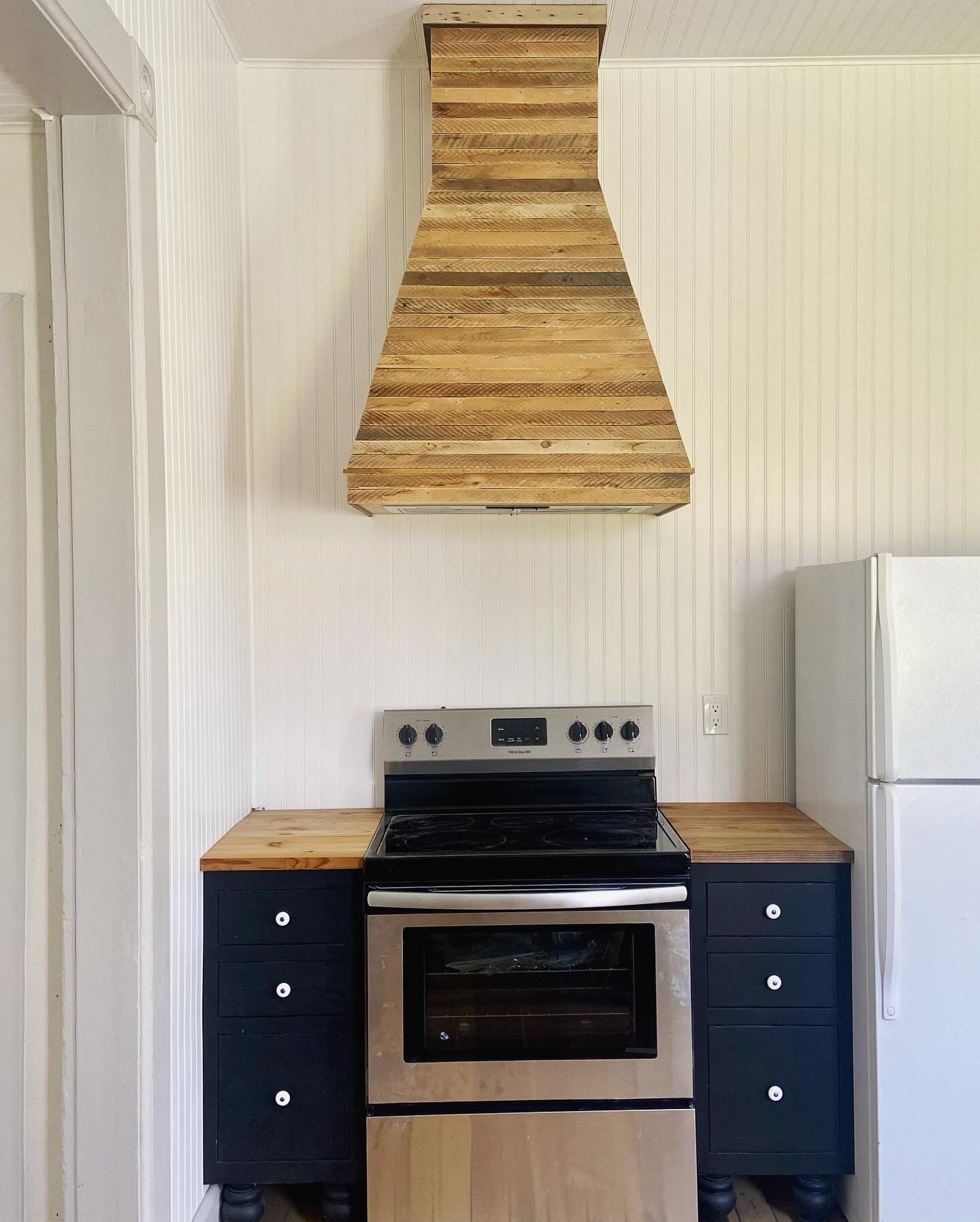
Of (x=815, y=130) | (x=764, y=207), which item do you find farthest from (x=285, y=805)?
(x=815, y=130)

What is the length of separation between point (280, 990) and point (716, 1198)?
1.12 metres

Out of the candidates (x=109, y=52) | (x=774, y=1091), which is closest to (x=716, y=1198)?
(x=774, y=1091)

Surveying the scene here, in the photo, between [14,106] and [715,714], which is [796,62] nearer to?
[715,714]

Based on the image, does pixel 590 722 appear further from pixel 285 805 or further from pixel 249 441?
pixel 249 441

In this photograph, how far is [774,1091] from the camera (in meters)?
1.96

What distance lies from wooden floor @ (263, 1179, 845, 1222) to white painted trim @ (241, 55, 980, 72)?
296 centimetres

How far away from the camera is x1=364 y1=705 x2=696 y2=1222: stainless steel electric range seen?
1.87m

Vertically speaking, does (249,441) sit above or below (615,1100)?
above

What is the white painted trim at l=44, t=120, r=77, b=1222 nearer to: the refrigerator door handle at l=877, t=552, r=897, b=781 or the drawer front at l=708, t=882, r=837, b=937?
the drawer front at l=708, t=882, r=837, b=937

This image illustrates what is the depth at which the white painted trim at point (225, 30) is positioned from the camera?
6.86ft

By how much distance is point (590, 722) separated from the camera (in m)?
2.37

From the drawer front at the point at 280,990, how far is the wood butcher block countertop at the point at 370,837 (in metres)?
0.23

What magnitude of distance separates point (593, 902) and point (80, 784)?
107 centimetres

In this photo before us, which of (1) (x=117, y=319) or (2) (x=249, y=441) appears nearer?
(1) (x=117, y=319)
